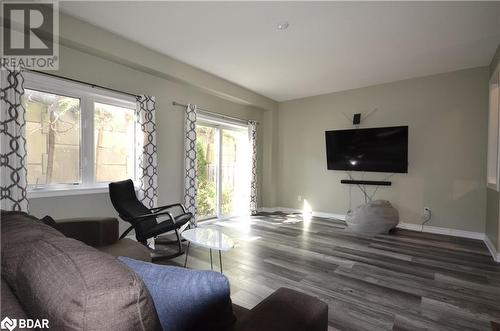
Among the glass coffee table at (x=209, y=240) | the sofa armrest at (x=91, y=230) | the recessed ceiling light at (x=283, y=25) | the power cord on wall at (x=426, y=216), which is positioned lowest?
the power cord on wall at (x=426, y=216)

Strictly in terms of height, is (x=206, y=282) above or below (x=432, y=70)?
below

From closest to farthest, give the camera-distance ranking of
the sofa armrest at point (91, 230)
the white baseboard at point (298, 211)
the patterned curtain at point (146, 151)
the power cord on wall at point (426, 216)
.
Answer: the sofa armrest at point (91, 230), the patterned curtain at point (146, 151), the power cord on wall at point (426, 216), the white baseboard at point (298, 211)

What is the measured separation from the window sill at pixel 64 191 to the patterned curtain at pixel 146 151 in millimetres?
498

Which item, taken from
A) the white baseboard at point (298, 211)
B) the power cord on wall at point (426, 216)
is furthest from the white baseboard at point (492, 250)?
the white baseboard at point (298, 211)

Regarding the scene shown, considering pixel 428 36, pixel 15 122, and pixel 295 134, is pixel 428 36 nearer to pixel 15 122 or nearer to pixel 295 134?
pixel 295 134

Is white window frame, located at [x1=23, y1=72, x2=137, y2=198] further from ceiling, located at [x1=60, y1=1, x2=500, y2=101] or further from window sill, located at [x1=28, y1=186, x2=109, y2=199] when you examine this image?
ceiling, located at [x1=60, y1=1, x2=500, y2=101]

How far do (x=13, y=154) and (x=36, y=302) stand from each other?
256 cm

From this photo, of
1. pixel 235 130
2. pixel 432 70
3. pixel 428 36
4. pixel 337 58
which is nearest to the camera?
pixel 428 36

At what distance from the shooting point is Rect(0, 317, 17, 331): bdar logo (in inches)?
24.4

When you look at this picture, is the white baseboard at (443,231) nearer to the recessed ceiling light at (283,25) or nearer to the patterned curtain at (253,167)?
the patterned curtain at (253,167)

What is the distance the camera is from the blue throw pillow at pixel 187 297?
735 millimetres

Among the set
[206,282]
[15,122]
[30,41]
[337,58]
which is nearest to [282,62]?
[337,58]

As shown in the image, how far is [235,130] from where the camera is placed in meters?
5.49

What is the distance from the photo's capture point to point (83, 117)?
310cm
